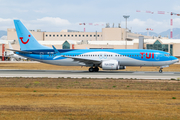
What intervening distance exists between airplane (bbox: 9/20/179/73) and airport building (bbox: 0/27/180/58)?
69.2 m

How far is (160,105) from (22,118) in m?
8.59

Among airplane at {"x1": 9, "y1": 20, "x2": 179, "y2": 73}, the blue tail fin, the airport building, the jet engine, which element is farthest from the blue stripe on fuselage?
the airport building

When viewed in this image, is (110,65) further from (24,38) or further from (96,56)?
(24,38)

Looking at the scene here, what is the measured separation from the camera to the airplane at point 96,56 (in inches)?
1822

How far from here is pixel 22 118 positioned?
13.5 m

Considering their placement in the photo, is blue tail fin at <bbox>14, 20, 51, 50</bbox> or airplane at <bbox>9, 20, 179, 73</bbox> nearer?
airplane at <bbox>9, 20, 179, 73</bbox>

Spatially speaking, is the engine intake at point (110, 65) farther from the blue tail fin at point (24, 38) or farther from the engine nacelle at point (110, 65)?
the blue tail fin at point (24, 38)

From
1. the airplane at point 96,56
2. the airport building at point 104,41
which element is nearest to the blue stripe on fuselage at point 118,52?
the airplane at point 96,56

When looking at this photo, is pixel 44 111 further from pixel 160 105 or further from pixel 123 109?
pixel 160 105

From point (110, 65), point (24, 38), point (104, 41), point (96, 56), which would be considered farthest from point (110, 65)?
point (104, 41)

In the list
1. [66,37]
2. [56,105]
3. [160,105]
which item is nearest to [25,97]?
[56,105]

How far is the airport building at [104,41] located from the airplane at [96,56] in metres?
69.2

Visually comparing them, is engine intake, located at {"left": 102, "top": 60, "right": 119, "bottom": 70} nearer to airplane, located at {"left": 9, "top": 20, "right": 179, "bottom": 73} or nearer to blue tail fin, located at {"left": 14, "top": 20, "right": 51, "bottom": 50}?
airplane, located at {"left": 9, "top": 20, "right": 179, "bottom": 73}

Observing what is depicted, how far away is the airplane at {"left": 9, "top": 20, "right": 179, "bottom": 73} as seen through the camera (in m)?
46.3
